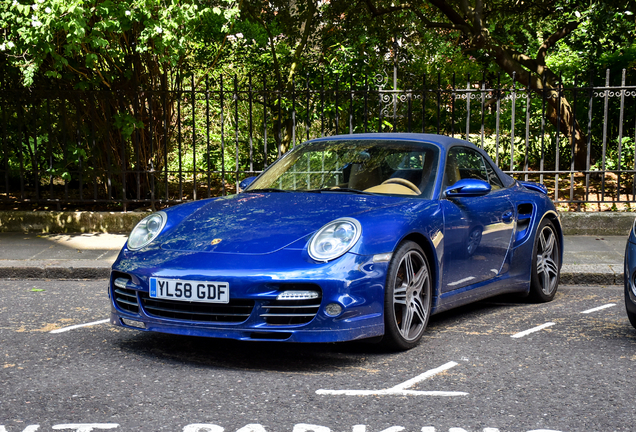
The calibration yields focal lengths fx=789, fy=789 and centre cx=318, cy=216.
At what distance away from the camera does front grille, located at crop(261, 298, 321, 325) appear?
4.21m

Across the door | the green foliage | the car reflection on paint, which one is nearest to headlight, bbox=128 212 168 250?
the door

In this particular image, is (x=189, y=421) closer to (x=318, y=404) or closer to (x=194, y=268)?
(x=318, y=404)

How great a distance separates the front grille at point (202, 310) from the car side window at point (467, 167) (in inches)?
72.0

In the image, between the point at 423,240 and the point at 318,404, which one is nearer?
the point at 318,404

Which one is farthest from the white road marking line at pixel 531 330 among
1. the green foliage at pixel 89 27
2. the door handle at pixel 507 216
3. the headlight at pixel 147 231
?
the green foliage at pixel 89 27

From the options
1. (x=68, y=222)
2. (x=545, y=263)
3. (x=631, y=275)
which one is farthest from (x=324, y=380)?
(x=68, y=222)

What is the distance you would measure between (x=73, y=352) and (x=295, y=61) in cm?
937

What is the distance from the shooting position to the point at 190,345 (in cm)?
486

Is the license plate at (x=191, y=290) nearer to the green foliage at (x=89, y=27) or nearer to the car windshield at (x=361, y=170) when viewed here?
the car windshield at (x=361, y=170)

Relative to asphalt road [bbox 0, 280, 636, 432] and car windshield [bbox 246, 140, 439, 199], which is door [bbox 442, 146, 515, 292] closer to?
car windshield [bbox 246, 140, 439, 199]

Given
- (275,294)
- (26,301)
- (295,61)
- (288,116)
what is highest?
(295,61)

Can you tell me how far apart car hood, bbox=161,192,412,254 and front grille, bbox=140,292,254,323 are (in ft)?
1.01

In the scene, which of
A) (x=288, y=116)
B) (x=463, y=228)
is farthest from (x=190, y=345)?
(x=288, y=116)

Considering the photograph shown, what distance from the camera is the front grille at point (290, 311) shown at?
A: 13.8 ft
